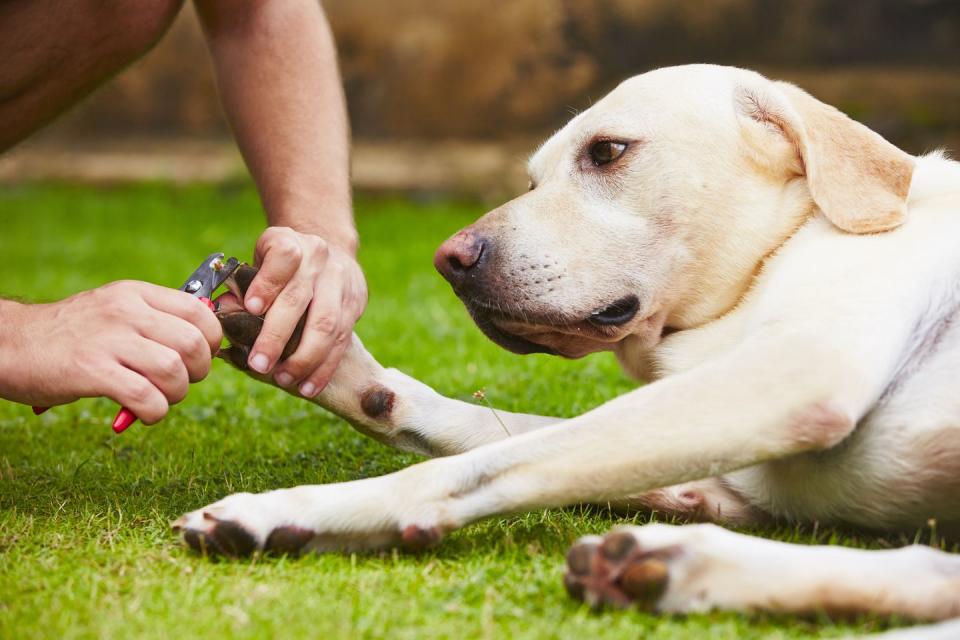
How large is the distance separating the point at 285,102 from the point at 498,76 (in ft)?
26.3

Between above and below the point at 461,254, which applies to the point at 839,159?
above

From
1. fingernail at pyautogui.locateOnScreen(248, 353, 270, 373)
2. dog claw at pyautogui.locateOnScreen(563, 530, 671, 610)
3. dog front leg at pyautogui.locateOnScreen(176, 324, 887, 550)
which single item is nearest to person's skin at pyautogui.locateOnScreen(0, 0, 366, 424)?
fingernail at pyautogui.locateOnScreen(248, 353, 270, 373)

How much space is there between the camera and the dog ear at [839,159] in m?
2.65

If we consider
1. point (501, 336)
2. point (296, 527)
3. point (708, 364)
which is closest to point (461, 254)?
point (501, 336)

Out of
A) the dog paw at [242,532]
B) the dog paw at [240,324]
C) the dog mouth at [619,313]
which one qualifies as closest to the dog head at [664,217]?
the dog mouth at [619,313]

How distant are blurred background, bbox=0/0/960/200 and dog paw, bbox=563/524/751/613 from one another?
8.37 metres

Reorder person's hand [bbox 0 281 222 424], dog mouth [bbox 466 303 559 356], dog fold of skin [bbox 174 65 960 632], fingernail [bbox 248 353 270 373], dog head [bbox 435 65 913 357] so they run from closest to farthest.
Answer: dog fold of skin [bbox 174 65 960 632]
person's hand [bbox 0 281 222 424]
fingernail [bbox 248 353 270 373]
dog head [bbox 435 65 913 357]
dog mouth [bbox 466 303 559 356]

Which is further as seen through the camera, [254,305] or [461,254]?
[461,254]

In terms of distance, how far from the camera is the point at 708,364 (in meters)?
2.31

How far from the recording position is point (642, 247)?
9.36 feet

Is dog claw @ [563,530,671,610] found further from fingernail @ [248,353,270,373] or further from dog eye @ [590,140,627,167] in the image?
dog eye @ [590,140,627,167]

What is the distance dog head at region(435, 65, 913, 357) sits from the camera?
282 centimetres

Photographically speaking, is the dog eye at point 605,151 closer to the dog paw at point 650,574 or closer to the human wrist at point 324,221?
the human wrist at point 324,221

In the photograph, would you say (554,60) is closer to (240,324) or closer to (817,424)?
(240,324)
